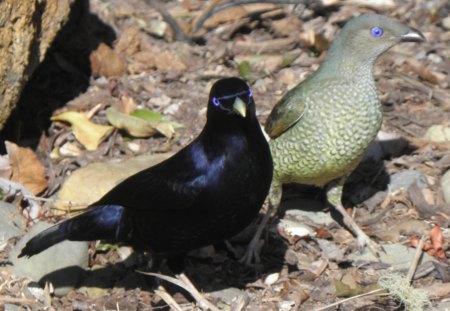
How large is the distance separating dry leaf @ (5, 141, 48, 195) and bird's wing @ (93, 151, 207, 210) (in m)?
1.16

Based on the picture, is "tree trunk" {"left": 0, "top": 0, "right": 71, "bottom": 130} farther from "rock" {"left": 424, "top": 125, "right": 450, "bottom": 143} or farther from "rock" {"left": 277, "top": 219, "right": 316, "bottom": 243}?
"rock" {"left": 424, "top": 125, "right": 450, "bottom": 143}

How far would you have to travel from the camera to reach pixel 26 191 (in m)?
5.97

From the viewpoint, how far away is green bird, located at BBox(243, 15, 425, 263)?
5.40 m

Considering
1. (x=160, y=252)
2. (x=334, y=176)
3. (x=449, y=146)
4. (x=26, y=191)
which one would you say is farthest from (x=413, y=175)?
(x=26, y=191)

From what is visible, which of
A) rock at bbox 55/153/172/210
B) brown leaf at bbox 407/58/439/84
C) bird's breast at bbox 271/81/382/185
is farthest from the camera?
brown leaf at bbox 407/58/439/84

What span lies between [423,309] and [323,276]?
0.73 m

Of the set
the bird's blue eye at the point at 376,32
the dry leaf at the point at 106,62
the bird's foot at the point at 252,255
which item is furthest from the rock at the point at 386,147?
the dry leaf at the point at 106,62

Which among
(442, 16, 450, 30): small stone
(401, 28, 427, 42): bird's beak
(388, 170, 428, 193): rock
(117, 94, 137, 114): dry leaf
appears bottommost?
(388, 170, 428, 193): rock

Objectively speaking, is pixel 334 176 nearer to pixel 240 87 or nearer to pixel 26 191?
pixel 240 87

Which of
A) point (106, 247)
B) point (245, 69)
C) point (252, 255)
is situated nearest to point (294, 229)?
point (252, 255)

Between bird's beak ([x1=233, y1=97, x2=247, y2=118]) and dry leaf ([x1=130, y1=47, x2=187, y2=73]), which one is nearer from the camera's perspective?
bird's beak ([x1=233, y1=97, x2=247, y2=118])

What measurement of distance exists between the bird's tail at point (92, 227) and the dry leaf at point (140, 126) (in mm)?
1473

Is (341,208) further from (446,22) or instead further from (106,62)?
(446,22)

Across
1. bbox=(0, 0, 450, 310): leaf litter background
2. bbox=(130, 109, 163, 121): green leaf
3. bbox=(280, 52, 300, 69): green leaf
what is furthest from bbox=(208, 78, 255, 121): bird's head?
bbox=(280, 52, 300, 69): green leaf
